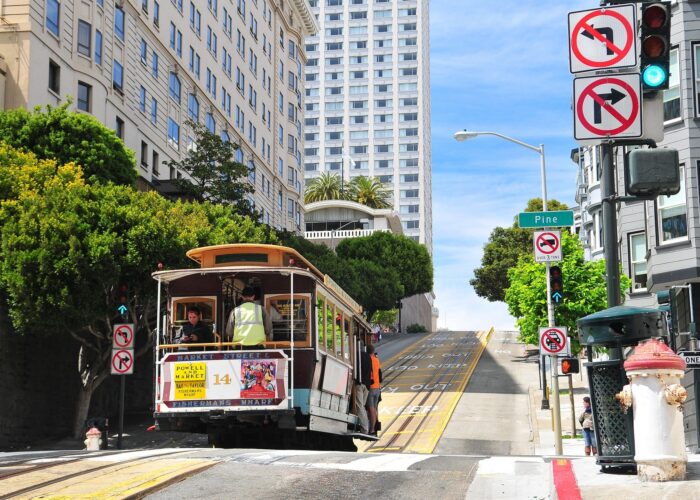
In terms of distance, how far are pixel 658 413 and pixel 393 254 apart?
95.0m

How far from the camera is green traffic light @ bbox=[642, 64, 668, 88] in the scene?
9492mm

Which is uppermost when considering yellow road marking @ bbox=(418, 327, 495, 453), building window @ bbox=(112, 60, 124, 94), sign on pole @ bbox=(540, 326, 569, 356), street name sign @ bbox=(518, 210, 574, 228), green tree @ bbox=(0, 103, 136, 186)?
building window @ bbox=(112, 60, 124, 94)

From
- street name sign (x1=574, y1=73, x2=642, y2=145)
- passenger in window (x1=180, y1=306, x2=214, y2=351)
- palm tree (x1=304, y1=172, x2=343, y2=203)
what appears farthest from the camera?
palm tree (x1=304, y1=172, x2=343, y2=203)

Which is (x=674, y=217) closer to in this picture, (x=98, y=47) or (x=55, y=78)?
(x=55, y=78)

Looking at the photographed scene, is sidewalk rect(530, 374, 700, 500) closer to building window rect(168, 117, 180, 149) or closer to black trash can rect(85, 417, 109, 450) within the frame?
black trash can rect(85, 417, 109, 450)

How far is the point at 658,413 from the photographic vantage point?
29.5 feet

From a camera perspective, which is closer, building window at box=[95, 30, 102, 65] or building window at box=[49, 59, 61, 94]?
building window at box=[49, 59, 61, 94]

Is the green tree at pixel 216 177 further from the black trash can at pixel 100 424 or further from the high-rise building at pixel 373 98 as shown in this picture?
the high-rise building at pixel 373 98

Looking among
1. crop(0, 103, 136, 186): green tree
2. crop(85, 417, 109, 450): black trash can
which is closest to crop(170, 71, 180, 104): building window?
crop(0, 103, 136, 186): green tree

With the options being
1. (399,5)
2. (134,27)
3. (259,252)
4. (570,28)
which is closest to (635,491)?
(570,28)

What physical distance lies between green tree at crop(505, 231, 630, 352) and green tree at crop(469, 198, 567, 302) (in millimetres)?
42041

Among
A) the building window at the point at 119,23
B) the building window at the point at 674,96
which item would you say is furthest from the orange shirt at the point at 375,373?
the building window at the point at 119,23

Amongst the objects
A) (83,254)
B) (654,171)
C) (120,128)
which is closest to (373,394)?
(83,254)

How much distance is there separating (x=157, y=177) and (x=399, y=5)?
123 meters
